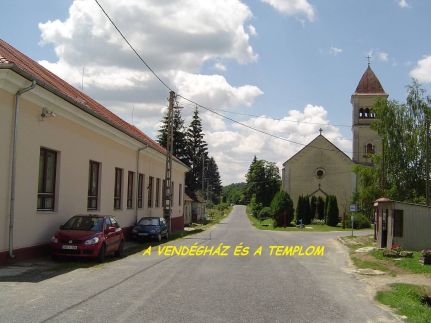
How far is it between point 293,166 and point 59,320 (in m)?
64.0

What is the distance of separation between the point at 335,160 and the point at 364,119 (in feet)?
21.7

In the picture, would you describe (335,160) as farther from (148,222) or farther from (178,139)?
(148,222)

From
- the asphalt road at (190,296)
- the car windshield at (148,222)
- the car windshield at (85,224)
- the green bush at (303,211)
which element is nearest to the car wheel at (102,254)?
the asphalt road at (190,296)

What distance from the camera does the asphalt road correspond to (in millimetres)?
7922

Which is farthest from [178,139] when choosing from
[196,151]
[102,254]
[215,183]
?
[215,183]

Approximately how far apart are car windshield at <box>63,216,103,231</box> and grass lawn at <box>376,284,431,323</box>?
8771mm

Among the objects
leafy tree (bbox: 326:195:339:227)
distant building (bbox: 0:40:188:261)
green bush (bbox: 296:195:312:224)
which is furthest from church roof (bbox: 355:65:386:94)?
distant building (bbox: 0:40:188:261)

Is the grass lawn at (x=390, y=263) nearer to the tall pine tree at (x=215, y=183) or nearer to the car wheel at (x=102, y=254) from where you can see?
the car wheel at (x=102, y=254)

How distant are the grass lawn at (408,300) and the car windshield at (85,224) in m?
8.77

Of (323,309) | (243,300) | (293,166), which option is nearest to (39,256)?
(243,300)

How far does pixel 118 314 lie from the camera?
782 cm

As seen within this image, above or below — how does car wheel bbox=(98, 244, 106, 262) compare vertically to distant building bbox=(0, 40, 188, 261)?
below

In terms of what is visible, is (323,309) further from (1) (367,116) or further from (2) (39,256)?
(1) (367,116)

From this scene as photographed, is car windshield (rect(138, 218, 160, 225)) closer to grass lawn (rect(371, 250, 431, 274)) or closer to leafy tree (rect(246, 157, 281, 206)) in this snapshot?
grass lawn (rect(371, 250, 431, 274))
